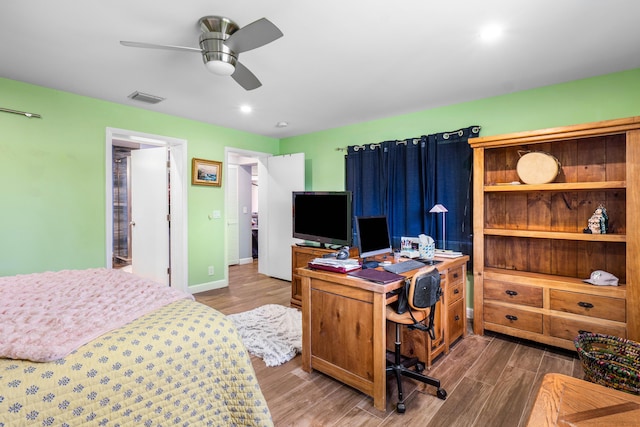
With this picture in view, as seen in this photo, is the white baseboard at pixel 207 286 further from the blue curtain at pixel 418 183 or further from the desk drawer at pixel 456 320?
the desk drawer at pixel 456 320

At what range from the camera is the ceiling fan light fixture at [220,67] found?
2.00 m

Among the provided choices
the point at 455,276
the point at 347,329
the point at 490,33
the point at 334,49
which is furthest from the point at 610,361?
the point at 334,49

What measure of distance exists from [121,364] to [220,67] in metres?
1.79

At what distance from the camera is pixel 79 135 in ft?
10.9

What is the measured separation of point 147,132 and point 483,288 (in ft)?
14.0

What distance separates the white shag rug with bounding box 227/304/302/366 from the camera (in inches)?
102

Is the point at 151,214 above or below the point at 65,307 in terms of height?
above

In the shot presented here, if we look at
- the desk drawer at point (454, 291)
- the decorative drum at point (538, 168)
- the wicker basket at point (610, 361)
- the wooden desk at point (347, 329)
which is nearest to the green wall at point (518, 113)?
the decorative drum at point (538, 168)

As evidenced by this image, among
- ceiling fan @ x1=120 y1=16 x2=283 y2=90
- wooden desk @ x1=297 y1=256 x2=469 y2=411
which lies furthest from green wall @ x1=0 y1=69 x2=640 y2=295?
ceiling fan @ x1=120 y1=16 x2=283 y2=90

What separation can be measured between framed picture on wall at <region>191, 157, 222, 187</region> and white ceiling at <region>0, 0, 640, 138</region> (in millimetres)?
979

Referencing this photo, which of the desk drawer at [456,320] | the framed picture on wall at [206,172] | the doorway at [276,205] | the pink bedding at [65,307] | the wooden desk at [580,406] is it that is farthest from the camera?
the doorway at [276,205]

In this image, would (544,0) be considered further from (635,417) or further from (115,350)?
(115,350)

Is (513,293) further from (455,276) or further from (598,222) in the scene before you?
(598,222)

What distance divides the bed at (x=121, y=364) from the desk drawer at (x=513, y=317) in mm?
2458
